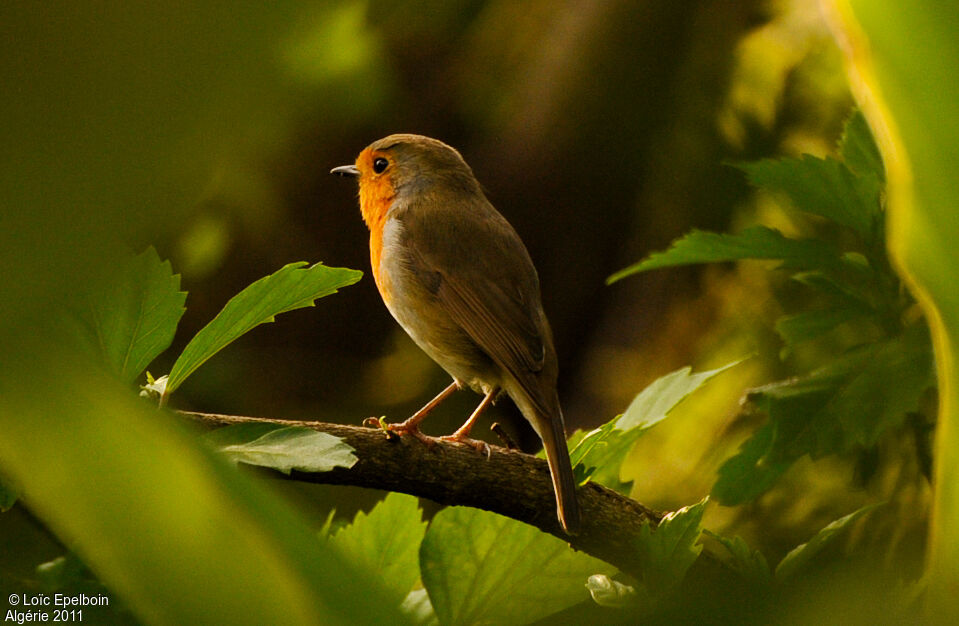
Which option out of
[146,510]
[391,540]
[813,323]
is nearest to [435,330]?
[813,323]

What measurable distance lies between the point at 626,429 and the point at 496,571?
0.59 feet

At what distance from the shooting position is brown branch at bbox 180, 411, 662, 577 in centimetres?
76

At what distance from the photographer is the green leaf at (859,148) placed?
3.32 ft

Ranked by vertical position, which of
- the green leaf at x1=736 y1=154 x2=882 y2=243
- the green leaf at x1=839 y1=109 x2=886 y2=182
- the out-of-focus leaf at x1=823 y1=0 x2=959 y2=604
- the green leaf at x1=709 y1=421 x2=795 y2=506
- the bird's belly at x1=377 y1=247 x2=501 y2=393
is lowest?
the bird's belly at x1=377 y1=247 x2=501 y2=393

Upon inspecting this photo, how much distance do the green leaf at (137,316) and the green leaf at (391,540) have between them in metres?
0.21

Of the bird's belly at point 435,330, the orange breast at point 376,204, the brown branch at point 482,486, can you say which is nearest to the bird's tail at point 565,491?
the brown branch at point 482,486

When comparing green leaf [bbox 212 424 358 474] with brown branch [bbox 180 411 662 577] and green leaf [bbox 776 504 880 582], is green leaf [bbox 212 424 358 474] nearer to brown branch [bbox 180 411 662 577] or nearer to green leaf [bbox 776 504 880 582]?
brown branch [bbox 180 411 662 577]

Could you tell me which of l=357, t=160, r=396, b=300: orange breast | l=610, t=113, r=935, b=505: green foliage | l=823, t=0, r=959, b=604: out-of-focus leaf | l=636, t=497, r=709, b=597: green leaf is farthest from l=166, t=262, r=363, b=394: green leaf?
l=357, t=160, r=396, b=300: orange breast

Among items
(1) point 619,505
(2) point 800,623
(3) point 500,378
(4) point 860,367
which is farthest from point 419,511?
(3) point 500,378

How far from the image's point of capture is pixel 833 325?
101 cm

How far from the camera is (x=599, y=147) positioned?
241 centimetres

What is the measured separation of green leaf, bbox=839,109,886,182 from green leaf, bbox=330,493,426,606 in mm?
562

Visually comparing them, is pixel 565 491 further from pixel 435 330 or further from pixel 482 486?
pixel 435 330

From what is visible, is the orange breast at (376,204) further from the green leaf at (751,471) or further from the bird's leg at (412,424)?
the green leaf at (751,471)
